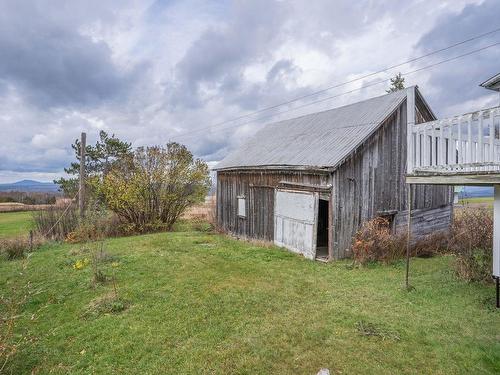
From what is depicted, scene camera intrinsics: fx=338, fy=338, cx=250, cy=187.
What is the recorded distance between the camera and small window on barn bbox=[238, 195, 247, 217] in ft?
53.7

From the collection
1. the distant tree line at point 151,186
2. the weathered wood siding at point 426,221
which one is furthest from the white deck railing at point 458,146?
the distant tree line at point 151,186

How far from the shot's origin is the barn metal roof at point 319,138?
12.0 meters

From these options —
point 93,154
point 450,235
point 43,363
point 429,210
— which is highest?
point 93,154

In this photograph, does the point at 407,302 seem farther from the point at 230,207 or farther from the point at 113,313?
the point at 230,207

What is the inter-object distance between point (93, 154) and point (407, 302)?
95.4 feet

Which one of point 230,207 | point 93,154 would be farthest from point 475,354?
point 93,154

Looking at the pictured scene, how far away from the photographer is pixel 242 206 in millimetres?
16594

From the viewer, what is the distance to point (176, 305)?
7.20 m

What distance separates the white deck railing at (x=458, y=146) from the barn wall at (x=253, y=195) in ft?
14.7

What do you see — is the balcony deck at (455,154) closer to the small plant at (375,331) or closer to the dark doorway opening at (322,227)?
the small plant at (375,331)

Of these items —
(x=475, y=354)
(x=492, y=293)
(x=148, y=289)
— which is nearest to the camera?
(x=475, y=354)

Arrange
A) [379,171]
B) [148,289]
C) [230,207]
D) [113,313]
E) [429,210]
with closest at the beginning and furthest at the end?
1. [113,313]
2. [148,289]
3. [379,171]
4. [429,210]
5. [230,207]

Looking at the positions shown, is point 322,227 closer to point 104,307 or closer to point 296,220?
point 296,220

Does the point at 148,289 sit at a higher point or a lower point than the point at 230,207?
lower
